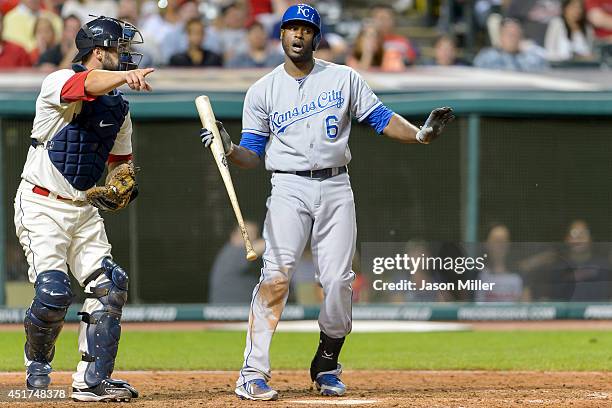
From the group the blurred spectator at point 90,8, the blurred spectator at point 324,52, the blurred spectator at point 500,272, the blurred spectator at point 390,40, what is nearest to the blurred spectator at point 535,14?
the blurred spectator at point 390,40

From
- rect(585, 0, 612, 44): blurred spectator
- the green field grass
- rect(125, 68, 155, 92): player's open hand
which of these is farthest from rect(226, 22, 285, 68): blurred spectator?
rect(125, 68, 155, 92): player's open hand

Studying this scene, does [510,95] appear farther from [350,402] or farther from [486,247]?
[350,402]

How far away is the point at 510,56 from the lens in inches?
513

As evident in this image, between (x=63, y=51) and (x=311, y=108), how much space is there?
7.04 metres

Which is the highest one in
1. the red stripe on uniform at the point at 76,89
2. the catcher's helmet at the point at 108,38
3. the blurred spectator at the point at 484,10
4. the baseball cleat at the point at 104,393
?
the blurred spectator at the point at 484,10

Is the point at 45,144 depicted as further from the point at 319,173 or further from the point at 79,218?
the point at 319,173

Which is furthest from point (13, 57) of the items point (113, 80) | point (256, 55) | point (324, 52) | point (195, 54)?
point (113, 80)

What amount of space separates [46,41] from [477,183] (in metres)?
5.09

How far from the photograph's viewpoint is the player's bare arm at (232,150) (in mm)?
5715

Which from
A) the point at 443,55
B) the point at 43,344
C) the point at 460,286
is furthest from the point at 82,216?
the point at 443,55

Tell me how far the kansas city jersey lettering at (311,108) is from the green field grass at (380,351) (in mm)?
2345

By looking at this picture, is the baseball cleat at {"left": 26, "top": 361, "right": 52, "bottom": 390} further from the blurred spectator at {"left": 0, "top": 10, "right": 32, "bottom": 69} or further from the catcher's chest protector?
the blurred spectator at {"left": 0, "top": 10, "right": 32, "bottom": 69}

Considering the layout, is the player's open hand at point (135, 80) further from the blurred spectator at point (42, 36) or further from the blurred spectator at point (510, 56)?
the blurred spectator at point (510, 56)

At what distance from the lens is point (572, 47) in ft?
46.7
